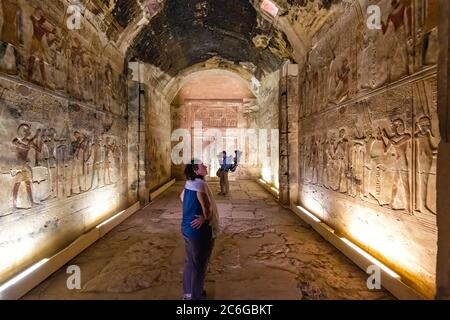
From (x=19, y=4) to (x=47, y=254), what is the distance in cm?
346

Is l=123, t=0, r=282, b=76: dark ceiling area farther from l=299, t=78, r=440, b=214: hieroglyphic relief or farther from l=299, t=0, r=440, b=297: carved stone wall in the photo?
l=299, t=78, r=440, b=214: hieroglyphic relief

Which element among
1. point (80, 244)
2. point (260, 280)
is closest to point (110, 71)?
point (80, 244)

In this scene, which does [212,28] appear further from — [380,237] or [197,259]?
[197,259]

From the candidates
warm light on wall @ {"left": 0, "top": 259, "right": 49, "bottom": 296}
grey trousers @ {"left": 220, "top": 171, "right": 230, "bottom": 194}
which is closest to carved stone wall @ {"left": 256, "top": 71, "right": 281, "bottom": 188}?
grey trousers @ {"left": 220, "top": 171, "right": 230, "bottom": 194}

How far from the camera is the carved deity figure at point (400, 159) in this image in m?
→ 3.03

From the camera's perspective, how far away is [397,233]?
3229 mm

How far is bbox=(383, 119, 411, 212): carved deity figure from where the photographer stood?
3.03 metres

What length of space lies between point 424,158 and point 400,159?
36 centimetres

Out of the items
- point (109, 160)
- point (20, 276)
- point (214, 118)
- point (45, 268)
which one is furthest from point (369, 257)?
point (214, 118)

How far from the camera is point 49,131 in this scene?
3922 mm

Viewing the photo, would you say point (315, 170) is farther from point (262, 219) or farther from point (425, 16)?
point (425, 16)

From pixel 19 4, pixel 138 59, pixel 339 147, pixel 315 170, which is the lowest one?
pixel 315 170

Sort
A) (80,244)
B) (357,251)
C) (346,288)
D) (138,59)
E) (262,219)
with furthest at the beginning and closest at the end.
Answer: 1. (138,59)
2. (262,219)
3. (80,244)
4. (357,251)
5. (346,288)

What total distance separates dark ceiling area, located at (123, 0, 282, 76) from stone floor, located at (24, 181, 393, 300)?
499 centimetres
